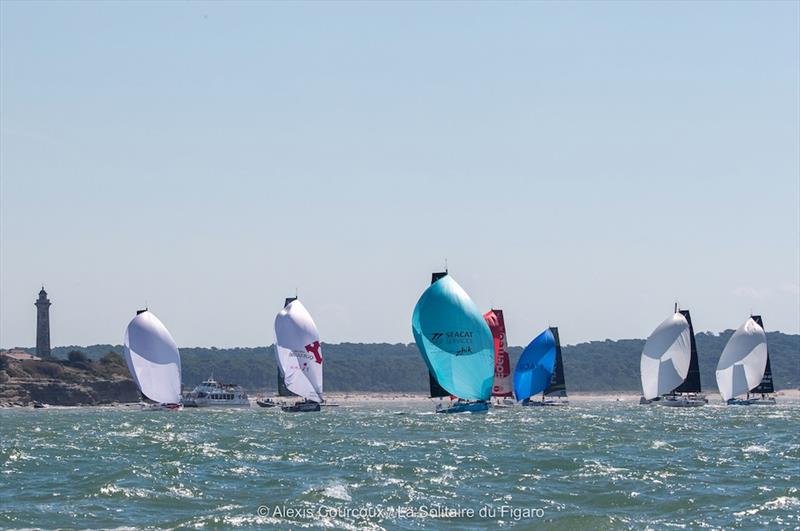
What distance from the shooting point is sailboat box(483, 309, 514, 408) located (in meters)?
99.1

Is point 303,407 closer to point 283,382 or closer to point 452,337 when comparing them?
point 283,382

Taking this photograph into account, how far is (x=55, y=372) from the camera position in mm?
144875

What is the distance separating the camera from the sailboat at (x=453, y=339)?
245 feet

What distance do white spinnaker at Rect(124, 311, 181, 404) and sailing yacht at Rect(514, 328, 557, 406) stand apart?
2724 centimetres

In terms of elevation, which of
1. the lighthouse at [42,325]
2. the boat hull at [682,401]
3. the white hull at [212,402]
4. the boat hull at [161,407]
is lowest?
the boat hull at [682,401]

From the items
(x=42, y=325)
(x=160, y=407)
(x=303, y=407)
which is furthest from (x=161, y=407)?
(x=42, y=325)

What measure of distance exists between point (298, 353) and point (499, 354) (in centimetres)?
1546

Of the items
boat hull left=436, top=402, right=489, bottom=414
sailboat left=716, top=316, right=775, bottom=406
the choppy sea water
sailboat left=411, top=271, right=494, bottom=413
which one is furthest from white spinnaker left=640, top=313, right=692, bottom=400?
the choppy sea water

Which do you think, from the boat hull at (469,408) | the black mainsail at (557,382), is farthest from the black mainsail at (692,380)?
the boat hull at (469,408)

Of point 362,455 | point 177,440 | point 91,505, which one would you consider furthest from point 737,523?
point 177,440

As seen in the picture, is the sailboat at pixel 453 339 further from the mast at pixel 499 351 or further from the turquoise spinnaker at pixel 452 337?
the mast at pixel 499 351

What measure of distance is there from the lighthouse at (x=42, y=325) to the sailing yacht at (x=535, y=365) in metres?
72.6

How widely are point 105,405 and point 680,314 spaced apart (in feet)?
216

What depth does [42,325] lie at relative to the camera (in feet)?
516
